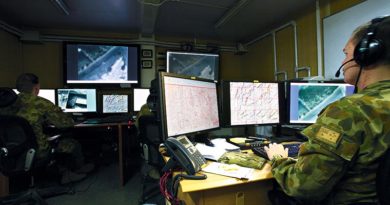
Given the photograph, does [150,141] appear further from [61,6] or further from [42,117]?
[61,6]

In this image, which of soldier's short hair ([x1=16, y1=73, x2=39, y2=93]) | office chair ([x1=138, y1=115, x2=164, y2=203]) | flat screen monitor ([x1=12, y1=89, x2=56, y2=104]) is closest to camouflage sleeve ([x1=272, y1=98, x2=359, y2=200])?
office chair ([x1=138, y1=115, x2=164, y2=203])

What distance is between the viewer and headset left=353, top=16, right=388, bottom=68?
26.2 inches

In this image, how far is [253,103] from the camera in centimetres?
145

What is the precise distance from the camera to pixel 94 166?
10.0 ft

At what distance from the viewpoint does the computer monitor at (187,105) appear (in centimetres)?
97

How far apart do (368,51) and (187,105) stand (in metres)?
0.75

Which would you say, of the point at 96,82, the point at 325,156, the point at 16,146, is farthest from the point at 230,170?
the point at 96,82

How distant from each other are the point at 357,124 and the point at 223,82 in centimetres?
82

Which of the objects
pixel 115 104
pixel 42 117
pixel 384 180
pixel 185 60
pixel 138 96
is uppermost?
pixel 185 60

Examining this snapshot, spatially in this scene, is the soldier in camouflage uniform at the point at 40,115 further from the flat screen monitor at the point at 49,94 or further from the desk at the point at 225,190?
the desk at the point at 225,190

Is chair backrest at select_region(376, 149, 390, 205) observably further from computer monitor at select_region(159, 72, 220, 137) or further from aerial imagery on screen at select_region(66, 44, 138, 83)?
aerial imagery on screen at select_region(66, 44, 138, 83)

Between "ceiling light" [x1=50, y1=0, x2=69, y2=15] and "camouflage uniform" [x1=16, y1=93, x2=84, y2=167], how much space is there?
1.12 meters

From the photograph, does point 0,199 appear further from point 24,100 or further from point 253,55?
point 253,55

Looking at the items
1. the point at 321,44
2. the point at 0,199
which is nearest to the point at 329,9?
the point at 321,44
